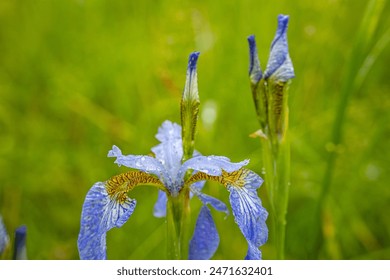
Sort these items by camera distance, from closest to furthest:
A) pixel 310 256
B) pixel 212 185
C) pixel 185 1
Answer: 1. pixel 310 256
2. pixel 212 185
3. pixel 185 1

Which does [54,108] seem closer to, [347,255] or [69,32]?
[69,32]

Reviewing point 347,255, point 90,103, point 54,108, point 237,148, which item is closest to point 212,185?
point 237,148

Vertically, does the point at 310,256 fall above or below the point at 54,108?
below

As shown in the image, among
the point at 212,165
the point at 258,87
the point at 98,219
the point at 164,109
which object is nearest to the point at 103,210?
the point at 98,219

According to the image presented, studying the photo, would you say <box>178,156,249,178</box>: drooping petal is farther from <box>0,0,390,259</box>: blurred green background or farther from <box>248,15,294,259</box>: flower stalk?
<box>0,0,390,259</box>: blurred green background

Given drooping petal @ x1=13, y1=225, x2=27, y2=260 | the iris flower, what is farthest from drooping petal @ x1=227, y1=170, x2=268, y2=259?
drooping petal @ x1=13, y1=225, x2=27, y2=260

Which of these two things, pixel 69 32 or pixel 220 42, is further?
pixel 69 32
